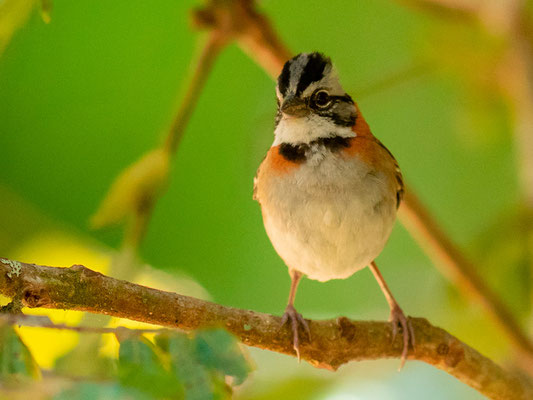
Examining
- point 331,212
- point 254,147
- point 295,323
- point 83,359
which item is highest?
point 254,147

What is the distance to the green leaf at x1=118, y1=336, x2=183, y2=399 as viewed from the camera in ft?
3.81

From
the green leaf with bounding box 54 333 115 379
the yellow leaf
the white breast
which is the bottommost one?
the green leaf with bounding box 54 333 115 379

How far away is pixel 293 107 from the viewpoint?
2.66 m

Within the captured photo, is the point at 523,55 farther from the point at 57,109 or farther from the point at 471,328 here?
the point at 57,109

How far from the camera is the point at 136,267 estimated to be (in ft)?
8.40

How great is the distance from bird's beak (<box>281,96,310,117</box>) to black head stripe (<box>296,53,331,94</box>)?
3 centimetres

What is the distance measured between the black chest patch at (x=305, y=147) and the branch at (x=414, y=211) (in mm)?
382

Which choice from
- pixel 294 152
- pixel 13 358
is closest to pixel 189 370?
pixel 13 358

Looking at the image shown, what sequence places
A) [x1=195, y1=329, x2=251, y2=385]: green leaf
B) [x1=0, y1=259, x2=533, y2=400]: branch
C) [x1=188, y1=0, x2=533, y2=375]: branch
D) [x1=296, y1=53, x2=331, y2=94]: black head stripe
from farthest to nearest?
[x1=188, y1=0, x2=533, y2=375]: branch < [x1=296, y1=53, x2=331, y2=94]: black head stripe < [x1=0, y1=259, x2=533, y2=400]: branch < [x1=195, y1=329, x2=251, y2=385]: green leaf

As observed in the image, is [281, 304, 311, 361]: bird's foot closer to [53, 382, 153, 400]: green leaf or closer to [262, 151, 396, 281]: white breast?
[262, 151, 396, 281]: white breast

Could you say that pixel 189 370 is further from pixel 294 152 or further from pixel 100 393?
pixel 294 152

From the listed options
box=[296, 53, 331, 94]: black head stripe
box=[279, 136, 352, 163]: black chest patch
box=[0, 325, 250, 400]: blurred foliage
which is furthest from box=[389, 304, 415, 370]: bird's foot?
box=[0, 325, 250, 400]: blurred foliage

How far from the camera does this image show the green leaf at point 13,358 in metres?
1.32

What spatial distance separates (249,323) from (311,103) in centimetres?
103
